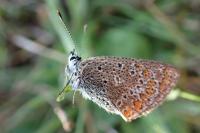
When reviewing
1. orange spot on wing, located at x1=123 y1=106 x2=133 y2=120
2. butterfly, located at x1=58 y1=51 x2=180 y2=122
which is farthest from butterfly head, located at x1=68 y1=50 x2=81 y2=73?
orange spot on wing, located at x1=123 y1=106 x2=133 y2=120

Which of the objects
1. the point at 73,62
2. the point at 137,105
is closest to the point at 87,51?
the point at 73,62

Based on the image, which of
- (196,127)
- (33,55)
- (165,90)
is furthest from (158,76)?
(33,55)

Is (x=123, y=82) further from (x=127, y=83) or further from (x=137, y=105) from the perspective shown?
(x=137, y=105)

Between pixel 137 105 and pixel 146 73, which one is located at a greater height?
pixel 146 73

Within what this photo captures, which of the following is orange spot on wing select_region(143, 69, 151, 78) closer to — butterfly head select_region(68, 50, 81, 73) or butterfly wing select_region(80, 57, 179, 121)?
butterfly wing select_region(80, 57, 179, 121)

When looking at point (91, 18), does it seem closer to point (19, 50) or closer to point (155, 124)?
point (19, 50)

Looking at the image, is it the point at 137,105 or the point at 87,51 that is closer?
the point at 137,105

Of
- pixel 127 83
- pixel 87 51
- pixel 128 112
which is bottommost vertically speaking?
pixel 128 112
